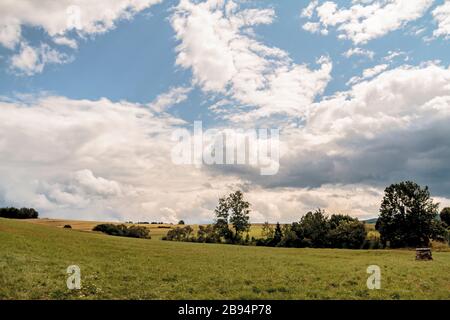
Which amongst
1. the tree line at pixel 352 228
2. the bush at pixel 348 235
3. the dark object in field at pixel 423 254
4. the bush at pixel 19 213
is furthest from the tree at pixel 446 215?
the bush at pixel 19 213

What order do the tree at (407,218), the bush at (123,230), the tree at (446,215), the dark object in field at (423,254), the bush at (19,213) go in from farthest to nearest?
the tree at (446,215)
the bush at (19,213)
the bush at (123,230)
the tree at (407,218)
the dark object in field at (423,254)

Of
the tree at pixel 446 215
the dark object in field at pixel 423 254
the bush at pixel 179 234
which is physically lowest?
the bush at pixel 179 234

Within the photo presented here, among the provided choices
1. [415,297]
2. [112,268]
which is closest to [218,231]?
[112,268]

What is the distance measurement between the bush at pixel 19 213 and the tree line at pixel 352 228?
62.8 meters

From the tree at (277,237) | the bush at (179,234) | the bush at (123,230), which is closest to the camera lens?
the tree at (277,237)

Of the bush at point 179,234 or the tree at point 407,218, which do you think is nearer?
the tree at point 407,218

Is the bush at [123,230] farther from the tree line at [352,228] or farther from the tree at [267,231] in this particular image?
the tree at [267,231]

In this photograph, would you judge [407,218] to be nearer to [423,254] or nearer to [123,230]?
[423,254]

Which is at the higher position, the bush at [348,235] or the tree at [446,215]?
the tree at [446,215]

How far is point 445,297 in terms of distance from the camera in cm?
2241

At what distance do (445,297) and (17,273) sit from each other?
25559mm

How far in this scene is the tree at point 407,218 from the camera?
372 feet
